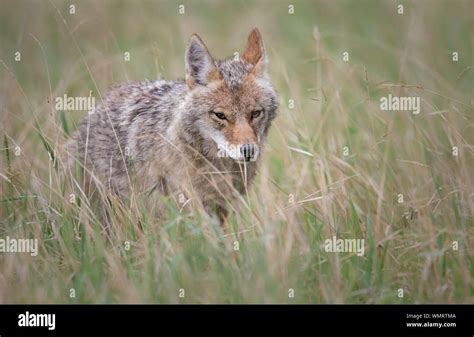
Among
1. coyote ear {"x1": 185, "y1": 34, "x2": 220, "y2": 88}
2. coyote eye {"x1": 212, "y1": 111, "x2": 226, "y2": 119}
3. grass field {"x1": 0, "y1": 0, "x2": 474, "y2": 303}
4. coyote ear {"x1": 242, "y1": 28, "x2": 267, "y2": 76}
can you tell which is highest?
coyote ear {"x1": 242, "y1": 28, "x2": 267, "y2": 76}

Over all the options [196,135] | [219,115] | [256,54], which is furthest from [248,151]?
[256,54]

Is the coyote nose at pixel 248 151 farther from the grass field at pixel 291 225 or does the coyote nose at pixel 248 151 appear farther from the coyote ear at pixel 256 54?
the coyote ear at pixel 256 54

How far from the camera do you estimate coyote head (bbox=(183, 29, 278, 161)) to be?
8.91m

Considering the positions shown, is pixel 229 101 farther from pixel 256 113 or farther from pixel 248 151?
pixel 248 151

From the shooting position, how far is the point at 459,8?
1412 cm

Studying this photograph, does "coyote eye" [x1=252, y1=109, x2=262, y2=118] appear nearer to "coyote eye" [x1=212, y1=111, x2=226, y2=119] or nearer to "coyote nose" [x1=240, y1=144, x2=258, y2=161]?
"coyote eye" [x1=212, y1=111, x2=226, y2=119]

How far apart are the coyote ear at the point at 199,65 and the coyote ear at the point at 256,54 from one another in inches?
20.9

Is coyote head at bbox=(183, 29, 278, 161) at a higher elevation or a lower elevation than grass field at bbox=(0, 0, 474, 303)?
higher

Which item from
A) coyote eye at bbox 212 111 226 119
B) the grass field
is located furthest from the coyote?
the grass field

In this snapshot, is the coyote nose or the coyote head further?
the coyote head

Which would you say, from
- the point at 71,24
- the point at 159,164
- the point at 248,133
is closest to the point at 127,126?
the point at 159,164

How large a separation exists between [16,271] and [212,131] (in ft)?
7.97

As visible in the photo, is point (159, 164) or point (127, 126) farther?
point (127, 126)
